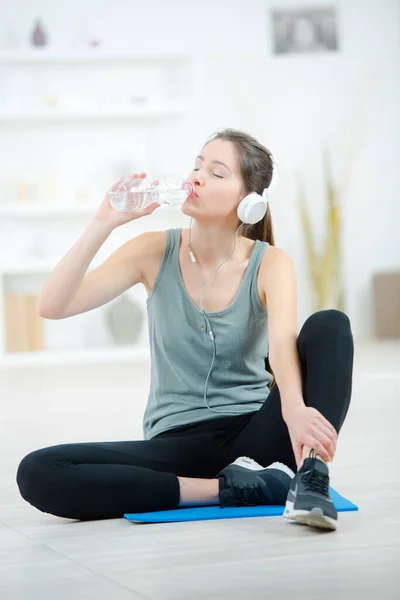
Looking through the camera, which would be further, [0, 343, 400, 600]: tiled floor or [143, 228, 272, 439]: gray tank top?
[143, 228, 272, 439]: gray tank top

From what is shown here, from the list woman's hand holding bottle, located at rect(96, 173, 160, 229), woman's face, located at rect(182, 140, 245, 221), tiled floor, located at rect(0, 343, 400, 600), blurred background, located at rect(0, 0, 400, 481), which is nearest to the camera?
tiled floor, located at rect(0, 343, 400, 600)

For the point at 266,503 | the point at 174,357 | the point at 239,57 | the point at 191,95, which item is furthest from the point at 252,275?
the point at 239,57

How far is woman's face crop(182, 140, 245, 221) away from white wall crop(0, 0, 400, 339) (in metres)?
4.78

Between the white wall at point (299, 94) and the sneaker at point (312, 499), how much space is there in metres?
5.29

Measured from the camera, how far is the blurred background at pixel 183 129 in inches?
255

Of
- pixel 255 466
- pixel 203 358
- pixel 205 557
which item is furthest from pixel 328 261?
pixel 205 557

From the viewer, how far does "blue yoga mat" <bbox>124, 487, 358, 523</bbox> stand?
1832mm

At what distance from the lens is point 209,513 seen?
1.86 metres

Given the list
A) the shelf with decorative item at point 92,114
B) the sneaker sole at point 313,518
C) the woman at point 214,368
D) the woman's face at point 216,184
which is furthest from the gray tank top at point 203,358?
the shelf with decorative item at point 92,114

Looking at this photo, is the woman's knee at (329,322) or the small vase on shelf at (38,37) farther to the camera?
the small vase on shelf at (38,37)

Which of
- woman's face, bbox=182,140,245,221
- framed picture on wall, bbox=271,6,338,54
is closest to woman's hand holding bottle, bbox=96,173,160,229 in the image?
woman's face, bbox=182,140,245,221

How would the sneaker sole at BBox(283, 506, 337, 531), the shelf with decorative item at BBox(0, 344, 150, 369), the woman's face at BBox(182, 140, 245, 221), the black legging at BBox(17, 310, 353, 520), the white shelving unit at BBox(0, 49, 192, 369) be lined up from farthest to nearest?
1. the white shelving unit at BBox(0, 49, 192, 369)
2. the shelf with decorative item at BBox(0, 344, 150, 369)
3. the woman's face at BBox(182, 140, 245, 221)
4. the black legging at BBox(17, 310, 353, 520)
5. the sneaker sole at BBox(283, 506, 337, 531)

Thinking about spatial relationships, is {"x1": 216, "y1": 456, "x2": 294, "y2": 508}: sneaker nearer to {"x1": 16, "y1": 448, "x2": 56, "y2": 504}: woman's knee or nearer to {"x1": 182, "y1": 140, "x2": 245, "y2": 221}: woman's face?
{"x1": 16, "y1": 448, "x2": 56, "y2": 504}: woman's knee

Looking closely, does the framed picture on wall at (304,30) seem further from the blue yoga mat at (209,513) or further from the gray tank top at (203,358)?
the blue yoga mat at (209,513)
